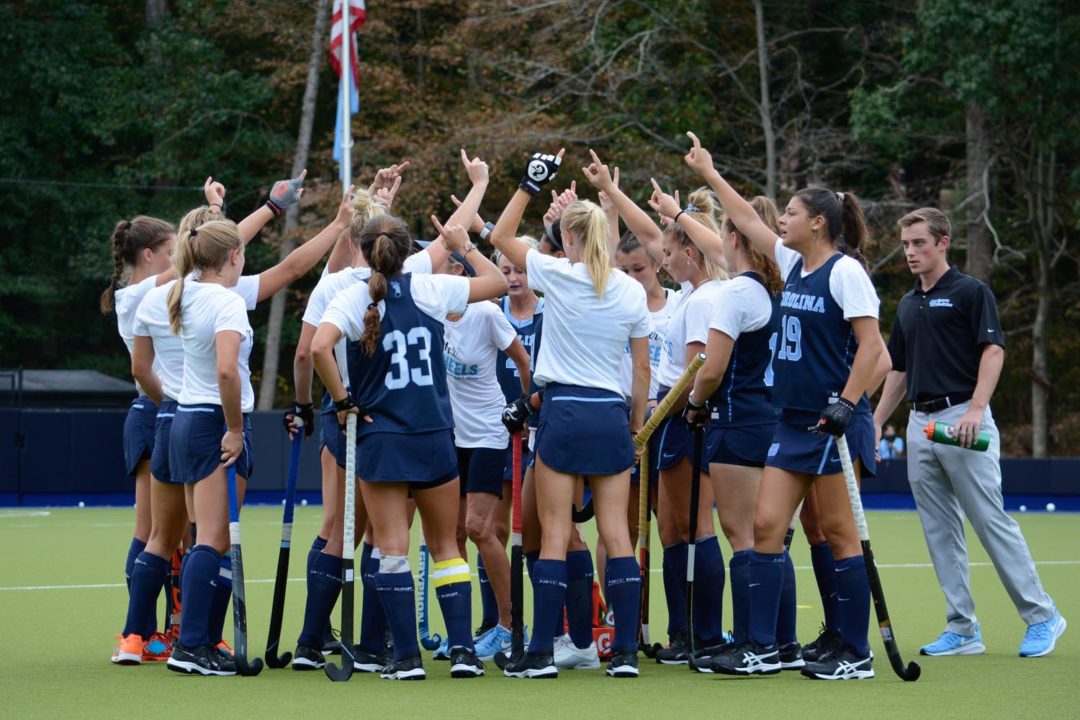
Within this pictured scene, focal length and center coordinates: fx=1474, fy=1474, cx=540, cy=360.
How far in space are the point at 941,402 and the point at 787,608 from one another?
1.51 metres

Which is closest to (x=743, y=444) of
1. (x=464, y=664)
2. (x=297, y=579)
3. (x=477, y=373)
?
(x=477, y=373)

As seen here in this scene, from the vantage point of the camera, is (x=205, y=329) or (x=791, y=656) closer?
(x=205, y=329)

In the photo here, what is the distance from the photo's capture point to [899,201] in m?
27.0

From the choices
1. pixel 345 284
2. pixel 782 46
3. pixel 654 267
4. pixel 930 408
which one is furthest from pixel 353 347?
pixel 782 46

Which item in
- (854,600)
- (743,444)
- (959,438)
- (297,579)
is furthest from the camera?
(297,579)

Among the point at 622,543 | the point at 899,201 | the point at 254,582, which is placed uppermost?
the point at 899,201

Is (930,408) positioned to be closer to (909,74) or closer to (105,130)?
(909,74)

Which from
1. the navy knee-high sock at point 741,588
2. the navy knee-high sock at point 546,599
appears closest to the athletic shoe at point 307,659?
the navy knee-high sock at point 546,599

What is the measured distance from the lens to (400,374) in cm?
657

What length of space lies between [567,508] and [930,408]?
7.56 feet

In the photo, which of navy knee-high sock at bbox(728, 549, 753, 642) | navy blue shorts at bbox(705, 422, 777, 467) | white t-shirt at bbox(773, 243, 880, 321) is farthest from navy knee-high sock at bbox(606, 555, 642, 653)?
white t-shirt at bbox(773, 243, 880, 321)

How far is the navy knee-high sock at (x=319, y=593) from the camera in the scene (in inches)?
279

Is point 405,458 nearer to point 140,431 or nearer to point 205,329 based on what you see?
point 205,329

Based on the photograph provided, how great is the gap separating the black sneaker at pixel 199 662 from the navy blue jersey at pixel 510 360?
2.19 meters
